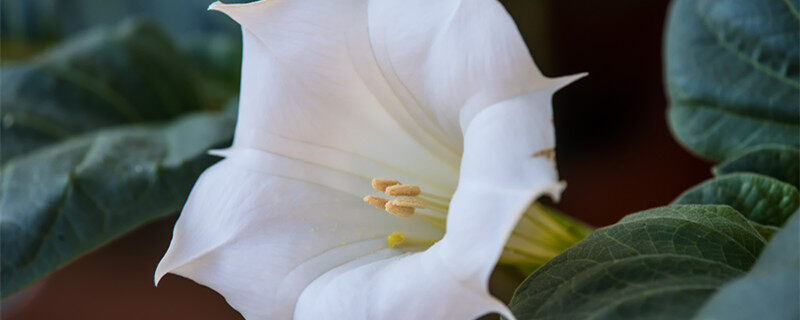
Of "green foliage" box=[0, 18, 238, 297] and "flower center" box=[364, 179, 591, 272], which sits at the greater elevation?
"flower center" box=[364, 179, 591, 272]

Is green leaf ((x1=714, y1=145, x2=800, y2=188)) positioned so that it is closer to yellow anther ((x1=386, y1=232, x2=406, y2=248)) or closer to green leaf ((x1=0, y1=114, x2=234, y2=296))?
yellow anther ((x1=386, y1=232, x2=406, y2=248))

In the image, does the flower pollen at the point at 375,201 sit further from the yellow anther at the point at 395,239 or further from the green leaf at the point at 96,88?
the green leaf at the point at 96,88

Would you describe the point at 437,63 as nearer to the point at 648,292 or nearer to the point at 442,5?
the point at 442,5

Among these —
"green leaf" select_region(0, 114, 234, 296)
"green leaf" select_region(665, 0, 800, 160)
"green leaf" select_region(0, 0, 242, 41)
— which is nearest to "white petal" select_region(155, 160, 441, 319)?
"green leaf" select_region(0, 114, 234, 296)

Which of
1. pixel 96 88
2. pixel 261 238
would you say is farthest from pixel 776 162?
pixel 96 88

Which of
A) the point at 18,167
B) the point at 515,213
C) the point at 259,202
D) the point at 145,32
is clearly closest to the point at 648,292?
the point at 515,213

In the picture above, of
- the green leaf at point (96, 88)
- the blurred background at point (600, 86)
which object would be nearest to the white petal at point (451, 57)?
the green leaf at point (96, 88)

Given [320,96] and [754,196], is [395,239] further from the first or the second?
[754,196]
